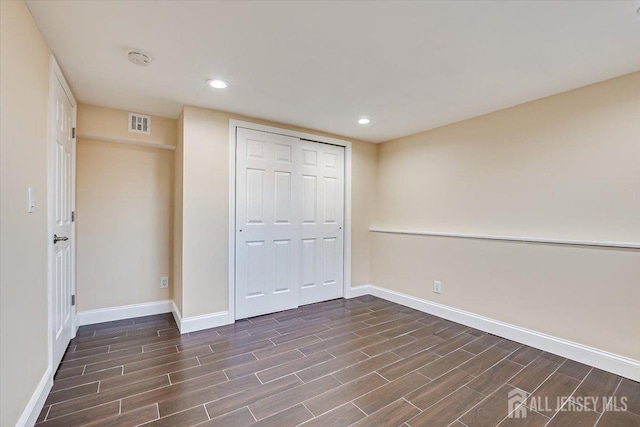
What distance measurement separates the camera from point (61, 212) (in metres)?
2.33

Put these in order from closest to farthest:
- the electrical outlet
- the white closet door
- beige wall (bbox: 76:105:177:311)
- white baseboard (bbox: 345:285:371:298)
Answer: beige wall (bbox: 76:105:177:311) → the electrical outlet → the white closet door → white baseboard (bbox: 345:285:371:298)

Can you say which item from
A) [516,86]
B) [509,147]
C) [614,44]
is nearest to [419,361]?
[509,147]

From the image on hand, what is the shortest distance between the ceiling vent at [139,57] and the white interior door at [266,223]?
1.20 meters

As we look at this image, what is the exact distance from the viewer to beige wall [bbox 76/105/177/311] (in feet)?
9.86

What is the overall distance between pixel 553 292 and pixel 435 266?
116 cm

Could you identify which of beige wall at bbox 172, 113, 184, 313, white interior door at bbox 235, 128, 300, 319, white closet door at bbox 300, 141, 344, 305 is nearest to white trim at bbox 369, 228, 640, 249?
white closet door at bbox 300, 141, 344, 305

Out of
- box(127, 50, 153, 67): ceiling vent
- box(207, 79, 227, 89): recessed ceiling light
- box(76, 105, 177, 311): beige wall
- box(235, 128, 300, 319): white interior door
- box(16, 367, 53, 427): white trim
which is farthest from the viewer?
box(235, 128, 300, 319): white interior door

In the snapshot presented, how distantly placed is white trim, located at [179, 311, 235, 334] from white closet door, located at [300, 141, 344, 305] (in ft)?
3.32

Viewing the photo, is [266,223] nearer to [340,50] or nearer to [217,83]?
[217,83]

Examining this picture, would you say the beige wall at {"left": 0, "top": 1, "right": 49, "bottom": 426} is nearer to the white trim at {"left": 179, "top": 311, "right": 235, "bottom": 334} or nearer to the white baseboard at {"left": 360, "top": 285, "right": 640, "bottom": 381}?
the white trim at {"left": 179, "top": 311, "right": 235, "bottom": 334}

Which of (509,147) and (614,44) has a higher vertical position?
(614,44)

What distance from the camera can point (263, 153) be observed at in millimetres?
3395

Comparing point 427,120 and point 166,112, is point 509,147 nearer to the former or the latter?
point 427,120

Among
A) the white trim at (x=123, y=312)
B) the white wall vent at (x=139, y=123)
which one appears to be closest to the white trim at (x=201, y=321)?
the white trim at (x=123, y=312)
